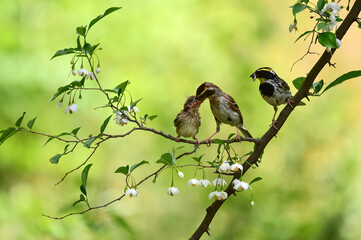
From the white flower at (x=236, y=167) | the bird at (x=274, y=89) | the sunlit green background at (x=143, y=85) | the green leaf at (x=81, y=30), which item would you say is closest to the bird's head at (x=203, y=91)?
the bird at (x=274, y=89)

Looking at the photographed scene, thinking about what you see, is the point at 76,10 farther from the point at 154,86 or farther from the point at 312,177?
the point at 312,177

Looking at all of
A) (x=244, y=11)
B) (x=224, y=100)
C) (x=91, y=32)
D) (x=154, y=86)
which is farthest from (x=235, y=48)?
(x=224, y=100)

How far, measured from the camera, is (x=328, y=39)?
1.07 m

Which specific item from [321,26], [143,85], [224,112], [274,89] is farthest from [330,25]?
[143,85]

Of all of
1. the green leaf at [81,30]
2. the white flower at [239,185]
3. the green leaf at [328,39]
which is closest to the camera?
the green leaf at [328,39]

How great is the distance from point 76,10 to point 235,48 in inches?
50.9

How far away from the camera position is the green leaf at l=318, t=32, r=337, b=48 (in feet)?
3.48

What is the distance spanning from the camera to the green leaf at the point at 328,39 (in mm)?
1061

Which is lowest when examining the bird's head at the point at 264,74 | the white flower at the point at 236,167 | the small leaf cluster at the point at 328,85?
the white flower at the point at 236,167

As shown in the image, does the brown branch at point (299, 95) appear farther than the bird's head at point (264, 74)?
No

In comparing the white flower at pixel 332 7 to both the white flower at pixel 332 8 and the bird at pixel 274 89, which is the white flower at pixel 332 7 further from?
the bird at pixel 274 89

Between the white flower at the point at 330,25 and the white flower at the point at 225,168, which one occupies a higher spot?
the white flower at the point at 330,25

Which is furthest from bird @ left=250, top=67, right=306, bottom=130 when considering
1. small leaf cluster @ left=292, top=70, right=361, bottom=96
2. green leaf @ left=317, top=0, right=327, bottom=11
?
green leaf @ left=317, top=0, right=327, bottom=11

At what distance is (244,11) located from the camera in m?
4.63
